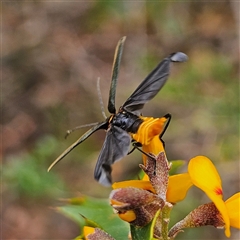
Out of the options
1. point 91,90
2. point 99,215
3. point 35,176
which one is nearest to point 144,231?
point 99,215

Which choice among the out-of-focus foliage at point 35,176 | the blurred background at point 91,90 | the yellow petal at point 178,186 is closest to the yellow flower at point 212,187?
the yellow petal at point 178,186

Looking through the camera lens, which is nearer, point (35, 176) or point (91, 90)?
point (35, 176)

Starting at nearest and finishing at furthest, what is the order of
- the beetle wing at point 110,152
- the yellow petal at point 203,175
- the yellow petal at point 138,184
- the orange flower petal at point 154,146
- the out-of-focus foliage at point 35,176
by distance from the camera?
the beetle wing at point 110,152 → the yellow petal at point 203,175 → the yellow petal at point 138,184 → the orange flower petal at point 154,146 → the out-of-focus foliage at point 35,176

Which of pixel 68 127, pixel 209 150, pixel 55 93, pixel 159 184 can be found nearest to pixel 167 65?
pixel 159 184

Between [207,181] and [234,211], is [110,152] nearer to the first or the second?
[207,181]

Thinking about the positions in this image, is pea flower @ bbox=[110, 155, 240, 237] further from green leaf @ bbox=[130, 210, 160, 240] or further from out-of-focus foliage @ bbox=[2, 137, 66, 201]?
out-of-focus foliage @ bbox=[2, 137, 66, 201]

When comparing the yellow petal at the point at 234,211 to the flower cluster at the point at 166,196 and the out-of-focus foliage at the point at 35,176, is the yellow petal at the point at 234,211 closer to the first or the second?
the flower cluster at the point at 166,196
